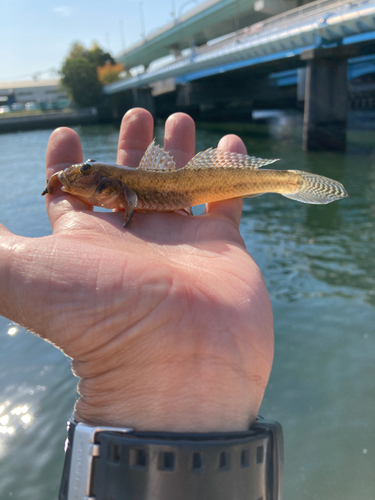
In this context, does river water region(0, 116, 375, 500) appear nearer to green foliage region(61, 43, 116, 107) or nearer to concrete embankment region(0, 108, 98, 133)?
concrete embankment region(0, 108, 98, 133)

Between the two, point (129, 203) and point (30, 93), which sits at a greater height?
point (30, 93)

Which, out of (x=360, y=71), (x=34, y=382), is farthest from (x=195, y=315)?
(x=360, y=71)

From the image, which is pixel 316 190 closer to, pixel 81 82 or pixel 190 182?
pixel 190 182

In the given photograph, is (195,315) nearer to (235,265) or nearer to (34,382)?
(235,265)

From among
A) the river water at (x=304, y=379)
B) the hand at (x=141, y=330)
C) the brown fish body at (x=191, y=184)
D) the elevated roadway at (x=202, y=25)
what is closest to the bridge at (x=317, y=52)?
the river water at (x=304, y=379)

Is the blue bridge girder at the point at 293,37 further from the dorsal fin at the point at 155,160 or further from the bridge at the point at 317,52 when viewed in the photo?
the dorsal fin at the point at 155,160

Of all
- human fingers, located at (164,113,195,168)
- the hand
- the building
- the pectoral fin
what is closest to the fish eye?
the pectoral fin

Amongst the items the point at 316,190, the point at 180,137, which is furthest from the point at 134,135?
the point at 316,190
